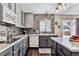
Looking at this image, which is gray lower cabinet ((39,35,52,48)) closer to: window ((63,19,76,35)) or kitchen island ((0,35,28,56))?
window ((63,19,76,35))

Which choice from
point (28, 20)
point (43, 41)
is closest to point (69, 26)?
point (43, 41)

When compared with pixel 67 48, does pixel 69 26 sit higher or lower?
higher

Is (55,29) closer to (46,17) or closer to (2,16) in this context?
(46,17)

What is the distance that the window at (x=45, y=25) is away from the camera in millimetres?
8328

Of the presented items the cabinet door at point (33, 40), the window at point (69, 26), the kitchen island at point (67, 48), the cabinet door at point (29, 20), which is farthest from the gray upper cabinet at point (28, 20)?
the kitchen island at point (67, 48)

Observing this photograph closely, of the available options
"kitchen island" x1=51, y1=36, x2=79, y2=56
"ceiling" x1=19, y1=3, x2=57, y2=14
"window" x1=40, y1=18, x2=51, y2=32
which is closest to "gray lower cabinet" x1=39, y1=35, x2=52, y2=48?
"window" x1=40, y1=18, x2=51, y2=32

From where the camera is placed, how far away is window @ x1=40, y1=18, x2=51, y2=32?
833 centimetres

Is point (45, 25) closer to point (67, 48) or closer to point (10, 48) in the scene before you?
point (10, 48)

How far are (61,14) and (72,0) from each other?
24.8 feet

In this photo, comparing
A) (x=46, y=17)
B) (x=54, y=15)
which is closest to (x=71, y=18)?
(x=54, y=15)

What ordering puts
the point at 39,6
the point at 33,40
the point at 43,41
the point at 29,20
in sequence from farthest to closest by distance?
the point at 29,20 < the point at 43,41 < the point at 33,40 < the point at 39,6

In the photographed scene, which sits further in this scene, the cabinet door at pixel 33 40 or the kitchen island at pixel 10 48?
the cabinet door at pixel 33 40

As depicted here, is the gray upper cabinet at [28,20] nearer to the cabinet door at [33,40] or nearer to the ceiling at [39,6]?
the cabinet door at [33,40]

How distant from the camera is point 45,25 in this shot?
842cm
